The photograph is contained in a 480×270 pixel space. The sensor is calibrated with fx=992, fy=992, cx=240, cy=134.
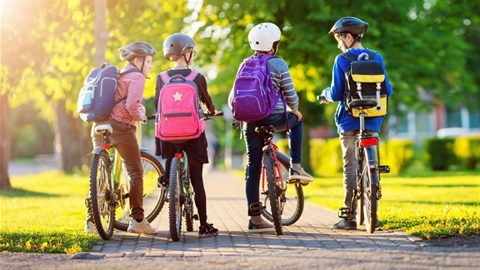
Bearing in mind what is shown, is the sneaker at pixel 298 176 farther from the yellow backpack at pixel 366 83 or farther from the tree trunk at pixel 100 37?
the tree trunk at pixel 100 37

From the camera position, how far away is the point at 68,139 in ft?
113

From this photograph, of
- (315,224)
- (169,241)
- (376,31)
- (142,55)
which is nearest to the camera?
(169,241)

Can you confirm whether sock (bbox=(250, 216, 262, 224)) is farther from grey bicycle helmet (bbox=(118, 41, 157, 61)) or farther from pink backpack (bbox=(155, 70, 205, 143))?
grey bicycle helmet (bbox=(118, 41, 157, 61))

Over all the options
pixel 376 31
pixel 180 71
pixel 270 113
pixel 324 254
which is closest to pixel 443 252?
pixel 324 254

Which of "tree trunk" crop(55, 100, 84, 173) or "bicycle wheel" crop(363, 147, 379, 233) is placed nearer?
"bicycle wheel" crop(363, 147, 379, 233)

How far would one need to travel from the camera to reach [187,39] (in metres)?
8.80

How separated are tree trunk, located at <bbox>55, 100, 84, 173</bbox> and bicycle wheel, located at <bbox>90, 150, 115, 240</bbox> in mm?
24390

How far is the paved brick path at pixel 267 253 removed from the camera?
21.1 feet

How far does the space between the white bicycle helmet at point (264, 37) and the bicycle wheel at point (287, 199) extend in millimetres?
1024

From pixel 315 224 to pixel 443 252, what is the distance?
117 inches

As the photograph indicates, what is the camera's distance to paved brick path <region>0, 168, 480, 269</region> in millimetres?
6438

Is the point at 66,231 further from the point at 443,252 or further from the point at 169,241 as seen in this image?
the point at 443,252

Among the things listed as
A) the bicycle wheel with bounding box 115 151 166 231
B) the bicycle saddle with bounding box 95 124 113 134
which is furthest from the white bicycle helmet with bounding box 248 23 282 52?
the bicycle wheel with bounding box 115 151 166 231

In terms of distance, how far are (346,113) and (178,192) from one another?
1702mm
